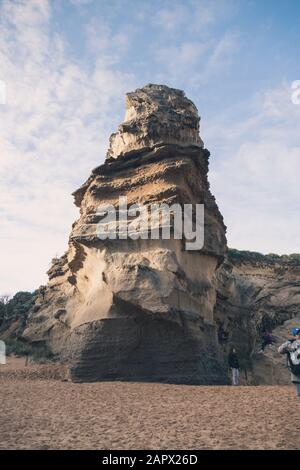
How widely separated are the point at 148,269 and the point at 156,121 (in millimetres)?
6371

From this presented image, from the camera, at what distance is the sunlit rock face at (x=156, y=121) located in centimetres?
1688

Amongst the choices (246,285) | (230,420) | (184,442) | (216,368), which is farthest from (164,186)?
(246,285)

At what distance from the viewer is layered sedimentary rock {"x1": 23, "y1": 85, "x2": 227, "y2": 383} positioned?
1339cm

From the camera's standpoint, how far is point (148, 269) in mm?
14102

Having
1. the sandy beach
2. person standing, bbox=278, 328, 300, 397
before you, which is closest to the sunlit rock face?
the sandy beach

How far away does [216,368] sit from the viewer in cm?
1480

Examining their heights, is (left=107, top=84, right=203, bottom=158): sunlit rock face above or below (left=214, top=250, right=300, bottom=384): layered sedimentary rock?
above

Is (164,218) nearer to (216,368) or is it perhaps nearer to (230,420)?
(216,368)

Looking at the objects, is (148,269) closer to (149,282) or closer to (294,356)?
(149,282)

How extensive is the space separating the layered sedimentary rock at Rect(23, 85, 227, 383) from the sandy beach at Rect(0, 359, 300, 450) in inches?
78.7

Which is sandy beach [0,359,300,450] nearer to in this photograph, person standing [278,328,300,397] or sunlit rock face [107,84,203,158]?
person standing [278,328,300,397]

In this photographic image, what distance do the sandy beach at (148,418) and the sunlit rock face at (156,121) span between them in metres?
9.88

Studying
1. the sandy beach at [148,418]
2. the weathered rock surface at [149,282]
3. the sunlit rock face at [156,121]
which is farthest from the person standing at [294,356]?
the sunlit rock face at [156,121]

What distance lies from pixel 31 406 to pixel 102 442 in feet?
11.5
